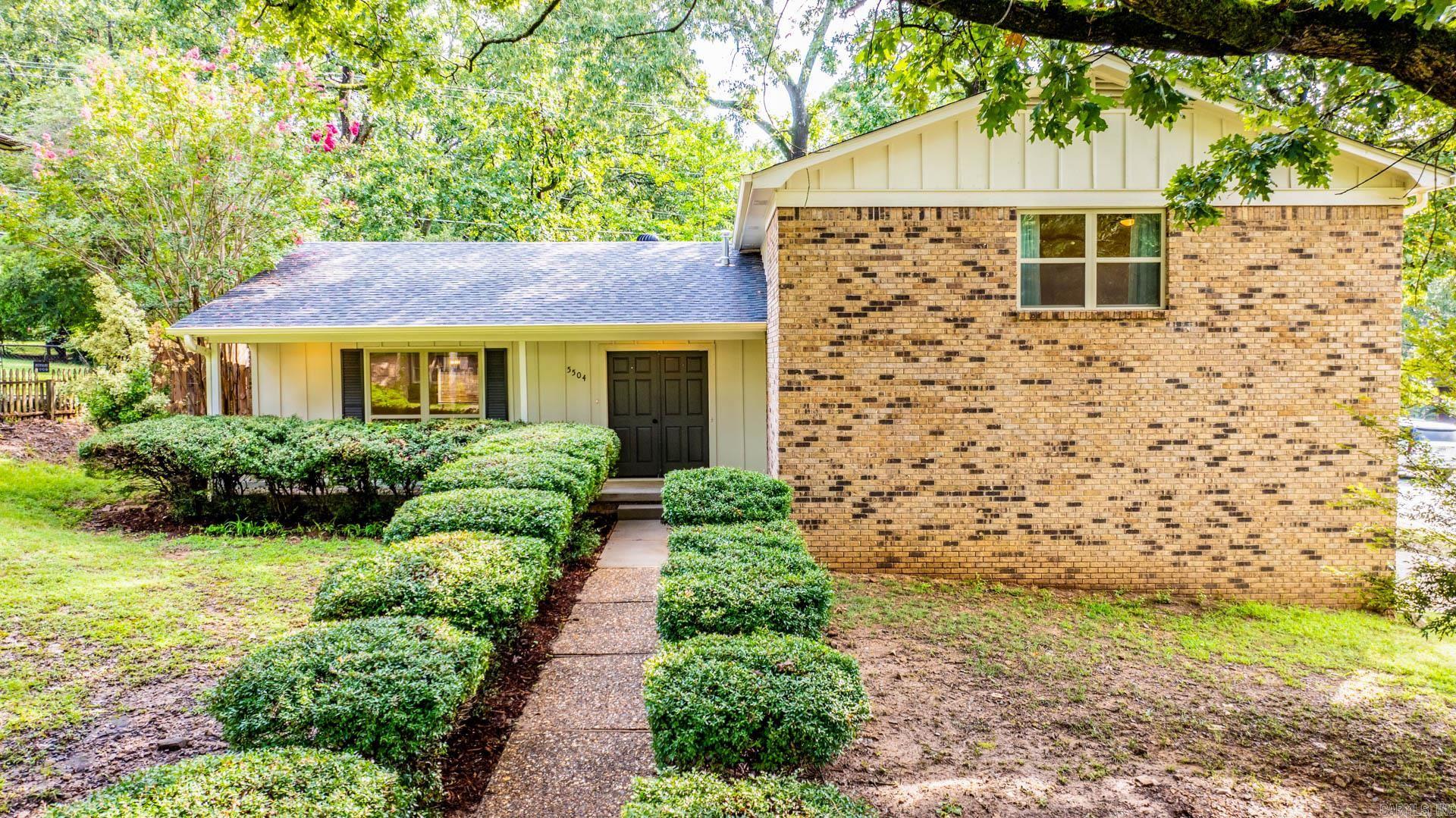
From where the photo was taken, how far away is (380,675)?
294cm

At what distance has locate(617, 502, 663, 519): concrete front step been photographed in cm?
982

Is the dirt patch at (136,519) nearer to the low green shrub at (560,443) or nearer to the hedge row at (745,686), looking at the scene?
the low green shrub at (560,443)

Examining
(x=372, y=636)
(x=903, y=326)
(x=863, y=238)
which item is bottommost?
(x=372, y=636)

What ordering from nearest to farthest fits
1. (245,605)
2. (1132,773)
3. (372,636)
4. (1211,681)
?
(372,636)
(1132,773)
(1211,681)
(245,605)

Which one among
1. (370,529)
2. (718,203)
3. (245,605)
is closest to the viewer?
(245,605)

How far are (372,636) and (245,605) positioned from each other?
4.02 meters

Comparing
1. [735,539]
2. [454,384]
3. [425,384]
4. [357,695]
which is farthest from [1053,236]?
[425,384]

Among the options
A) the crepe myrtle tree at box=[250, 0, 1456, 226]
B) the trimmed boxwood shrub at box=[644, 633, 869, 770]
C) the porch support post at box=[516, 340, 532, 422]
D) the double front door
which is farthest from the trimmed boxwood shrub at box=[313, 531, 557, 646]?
the double front door

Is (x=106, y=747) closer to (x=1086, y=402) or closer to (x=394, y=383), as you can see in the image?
(x=394, y=383)

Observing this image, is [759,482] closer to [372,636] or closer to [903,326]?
[903,326]

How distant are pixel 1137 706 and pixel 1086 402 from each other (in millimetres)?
3541

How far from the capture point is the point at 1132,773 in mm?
4062

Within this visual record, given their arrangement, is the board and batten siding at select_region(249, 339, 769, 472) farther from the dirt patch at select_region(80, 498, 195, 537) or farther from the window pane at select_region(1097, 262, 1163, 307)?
the window pane at select_region(1097, 262, 1163, 307)

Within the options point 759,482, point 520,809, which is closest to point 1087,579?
point 759,482
